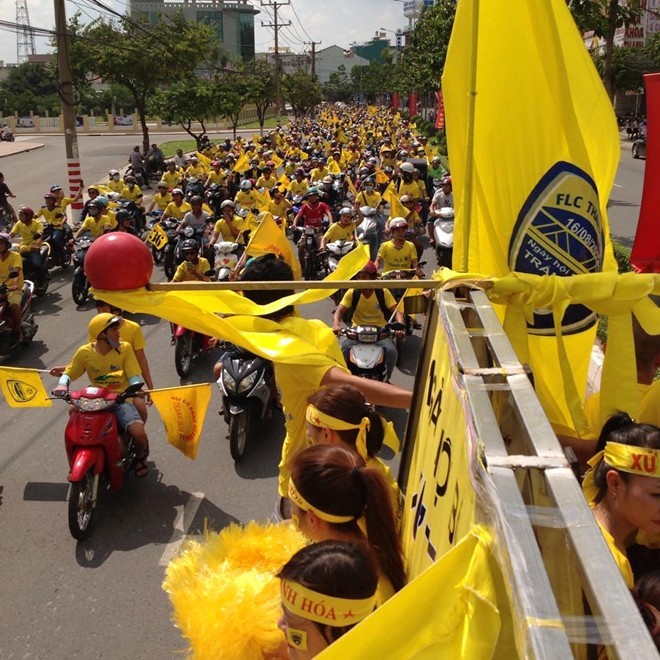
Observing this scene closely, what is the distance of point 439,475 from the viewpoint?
172 cm

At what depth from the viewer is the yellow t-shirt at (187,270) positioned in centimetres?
838

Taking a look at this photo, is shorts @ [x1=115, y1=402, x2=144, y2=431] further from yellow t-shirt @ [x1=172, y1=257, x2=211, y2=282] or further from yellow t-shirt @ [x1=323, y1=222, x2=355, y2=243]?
yellow t-shirt @ [x1=323, y1=222, x2=355, y2=243]

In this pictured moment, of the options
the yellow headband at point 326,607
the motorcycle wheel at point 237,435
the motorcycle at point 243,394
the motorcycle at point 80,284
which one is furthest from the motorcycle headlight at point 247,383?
the motorcycle at point 80,284

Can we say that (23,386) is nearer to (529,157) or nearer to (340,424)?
(340,424)

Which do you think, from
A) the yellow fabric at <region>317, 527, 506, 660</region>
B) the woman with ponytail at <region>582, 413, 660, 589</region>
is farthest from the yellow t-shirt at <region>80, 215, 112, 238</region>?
the yellow fabric at <region>317, 527, 506, 660</region>

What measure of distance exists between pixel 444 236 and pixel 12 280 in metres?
6.73

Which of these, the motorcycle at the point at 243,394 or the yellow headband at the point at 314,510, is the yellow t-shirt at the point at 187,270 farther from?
the yellow headband at the point at 314,510

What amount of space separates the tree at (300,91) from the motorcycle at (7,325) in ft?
198

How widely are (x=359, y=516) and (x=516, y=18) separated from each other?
192 cm

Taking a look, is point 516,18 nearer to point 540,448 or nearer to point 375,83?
point 540,448

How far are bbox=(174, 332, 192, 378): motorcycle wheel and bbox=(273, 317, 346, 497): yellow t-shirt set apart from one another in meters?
4.75

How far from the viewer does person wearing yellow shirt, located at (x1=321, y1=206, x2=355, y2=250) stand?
11.2 m

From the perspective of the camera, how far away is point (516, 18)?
263 cm

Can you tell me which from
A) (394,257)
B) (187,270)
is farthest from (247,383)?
(394,257)
